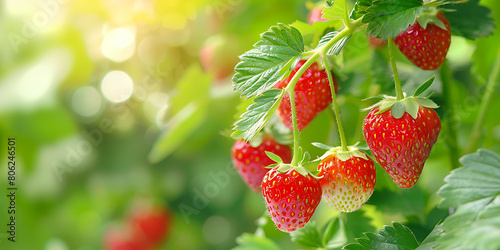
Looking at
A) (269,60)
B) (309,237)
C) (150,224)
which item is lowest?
(150,224)

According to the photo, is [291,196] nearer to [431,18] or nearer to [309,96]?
[309,96]

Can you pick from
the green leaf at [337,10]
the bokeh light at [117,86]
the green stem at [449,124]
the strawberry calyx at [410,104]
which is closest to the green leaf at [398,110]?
the strawberry calyx at [410,104]

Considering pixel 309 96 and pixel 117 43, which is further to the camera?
pixel 117 43

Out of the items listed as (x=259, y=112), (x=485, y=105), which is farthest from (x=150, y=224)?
(x=259, y=112)

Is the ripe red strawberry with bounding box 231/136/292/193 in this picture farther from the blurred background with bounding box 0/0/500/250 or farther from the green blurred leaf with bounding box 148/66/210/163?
the blurred background with bounding box 0/0/500/250

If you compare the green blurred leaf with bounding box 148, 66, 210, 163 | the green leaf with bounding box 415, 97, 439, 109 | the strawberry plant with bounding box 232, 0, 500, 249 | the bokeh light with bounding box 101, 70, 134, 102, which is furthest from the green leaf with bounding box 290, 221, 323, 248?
the bokeh light with bounding box 101, 70, 134, 102

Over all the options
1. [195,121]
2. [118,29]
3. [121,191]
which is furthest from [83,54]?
[195,121]
